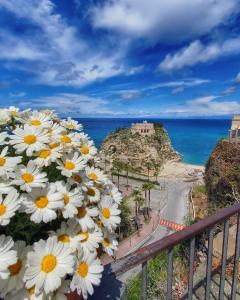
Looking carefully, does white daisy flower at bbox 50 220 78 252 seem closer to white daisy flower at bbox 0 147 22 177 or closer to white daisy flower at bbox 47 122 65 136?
white daisy flower at bbox 0 147 22 177

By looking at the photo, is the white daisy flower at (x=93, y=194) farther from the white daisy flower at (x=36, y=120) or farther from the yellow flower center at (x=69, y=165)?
the white daisy flower at (x=36, y=120)

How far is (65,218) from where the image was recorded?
45.4 inches

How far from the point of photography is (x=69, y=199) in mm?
1164

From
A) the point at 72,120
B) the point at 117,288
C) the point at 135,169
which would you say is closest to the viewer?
the point at 117,288

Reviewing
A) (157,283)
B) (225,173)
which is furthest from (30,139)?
→ (225,173)

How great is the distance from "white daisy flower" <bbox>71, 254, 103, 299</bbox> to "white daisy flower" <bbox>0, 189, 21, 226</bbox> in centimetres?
32

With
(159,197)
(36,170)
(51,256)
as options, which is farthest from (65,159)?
(159,197)

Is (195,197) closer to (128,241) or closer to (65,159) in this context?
(128,241)

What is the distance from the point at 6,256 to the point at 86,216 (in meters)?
0.38

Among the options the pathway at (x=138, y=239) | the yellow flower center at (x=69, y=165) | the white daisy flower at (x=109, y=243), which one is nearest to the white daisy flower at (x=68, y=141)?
the yellow flower center at (x=69, y=165)

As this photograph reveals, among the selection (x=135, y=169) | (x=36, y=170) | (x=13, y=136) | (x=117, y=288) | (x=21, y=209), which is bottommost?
(x=135, y=169)

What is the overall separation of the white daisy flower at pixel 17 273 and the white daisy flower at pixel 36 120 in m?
0.58

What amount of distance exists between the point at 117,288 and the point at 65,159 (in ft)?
2.27

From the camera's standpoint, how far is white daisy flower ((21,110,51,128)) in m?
1.44
